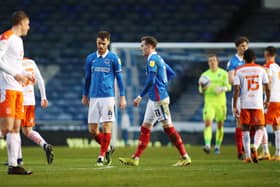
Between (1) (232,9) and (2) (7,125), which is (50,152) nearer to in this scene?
(2) (7,125)

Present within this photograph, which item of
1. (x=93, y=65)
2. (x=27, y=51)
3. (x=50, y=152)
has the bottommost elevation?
(x=50, y=152)

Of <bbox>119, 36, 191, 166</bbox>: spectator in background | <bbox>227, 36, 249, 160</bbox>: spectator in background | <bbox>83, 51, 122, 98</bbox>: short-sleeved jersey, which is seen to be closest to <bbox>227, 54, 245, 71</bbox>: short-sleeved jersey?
<bbox>227, 36, 249, 160</bbox>: spectator in background

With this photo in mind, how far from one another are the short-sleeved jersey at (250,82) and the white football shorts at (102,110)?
1.95 meters

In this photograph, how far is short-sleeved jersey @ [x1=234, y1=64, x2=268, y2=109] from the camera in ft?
41.4

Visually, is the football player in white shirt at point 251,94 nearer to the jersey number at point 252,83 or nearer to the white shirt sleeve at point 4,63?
the jersey number at point 252,83

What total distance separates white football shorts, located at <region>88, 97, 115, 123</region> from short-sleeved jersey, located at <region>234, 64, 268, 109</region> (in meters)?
1.95

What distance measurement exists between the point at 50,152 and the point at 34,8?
1792cm

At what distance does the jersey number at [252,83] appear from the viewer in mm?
12680

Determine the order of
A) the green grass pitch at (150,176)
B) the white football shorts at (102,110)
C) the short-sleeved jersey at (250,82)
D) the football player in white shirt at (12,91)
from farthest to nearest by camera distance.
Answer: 1. the short-sleeved jersey at (250,82)
2. the white football shorts at (102,110)
3. the football player in white shirt at (12,91)
4. the green grass pitch at (150,176)

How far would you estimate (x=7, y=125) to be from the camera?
32.1 feet

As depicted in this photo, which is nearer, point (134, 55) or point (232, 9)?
point (134, 55)

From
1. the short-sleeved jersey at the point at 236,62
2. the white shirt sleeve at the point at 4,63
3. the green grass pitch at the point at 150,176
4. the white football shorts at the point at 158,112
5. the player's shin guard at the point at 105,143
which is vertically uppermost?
the short-sleeved jersey at the point at 236,62

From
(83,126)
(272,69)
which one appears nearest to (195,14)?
(83,126)

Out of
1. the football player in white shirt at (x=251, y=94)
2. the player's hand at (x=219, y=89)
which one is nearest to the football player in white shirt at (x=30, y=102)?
the football player in white shirt at (x=251, y=94)
